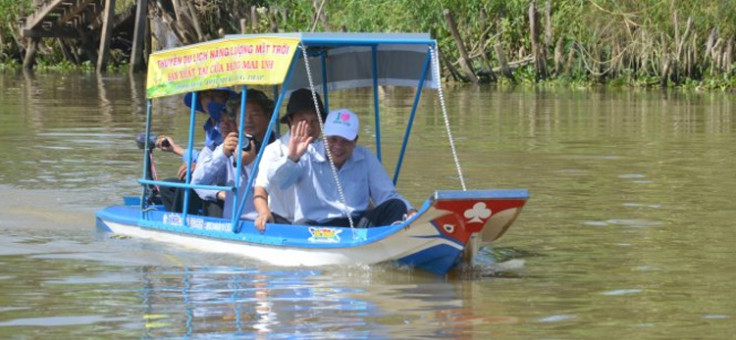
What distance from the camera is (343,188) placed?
10.1 meters

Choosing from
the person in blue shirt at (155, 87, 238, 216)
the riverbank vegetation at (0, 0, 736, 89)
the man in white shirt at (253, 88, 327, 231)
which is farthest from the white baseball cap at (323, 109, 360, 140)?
the riverbank vegetation at (0, 0, 736, 89)

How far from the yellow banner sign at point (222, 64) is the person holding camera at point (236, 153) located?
0.39m

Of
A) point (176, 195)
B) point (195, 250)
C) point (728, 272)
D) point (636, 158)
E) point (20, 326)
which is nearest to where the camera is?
point (20, 326)

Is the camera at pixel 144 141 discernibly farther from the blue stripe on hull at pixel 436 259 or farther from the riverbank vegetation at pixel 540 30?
the riverbank vegetation at pixel 540 30

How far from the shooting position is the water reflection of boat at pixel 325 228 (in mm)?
9242

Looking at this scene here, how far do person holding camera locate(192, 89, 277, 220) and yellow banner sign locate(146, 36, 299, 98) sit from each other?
395 mm

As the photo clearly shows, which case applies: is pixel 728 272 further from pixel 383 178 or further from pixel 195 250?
pixel 195 250

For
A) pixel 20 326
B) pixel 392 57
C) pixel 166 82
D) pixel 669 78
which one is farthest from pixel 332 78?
pixel 669 78

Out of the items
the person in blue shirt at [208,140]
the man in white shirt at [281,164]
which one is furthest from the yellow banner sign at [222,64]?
the person in blue shirt at [208,140]

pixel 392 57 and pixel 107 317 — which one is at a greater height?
pixel 392 57

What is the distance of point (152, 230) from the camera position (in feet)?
37.3

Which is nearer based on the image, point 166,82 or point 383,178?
point 383,178

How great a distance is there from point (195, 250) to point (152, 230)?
736 millimetres

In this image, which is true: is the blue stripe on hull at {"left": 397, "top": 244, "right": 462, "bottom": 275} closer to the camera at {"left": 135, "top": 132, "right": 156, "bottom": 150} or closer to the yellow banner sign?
the yellow banner sign
